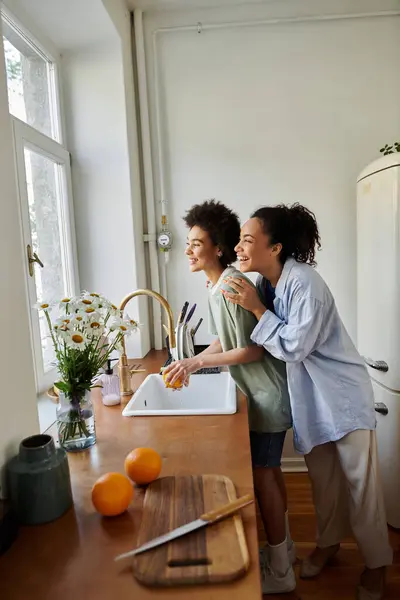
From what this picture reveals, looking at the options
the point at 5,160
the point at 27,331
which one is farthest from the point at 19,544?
the point at 5,160

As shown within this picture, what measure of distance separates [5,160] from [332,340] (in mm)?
1085

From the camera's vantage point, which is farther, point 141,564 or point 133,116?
point 133,116

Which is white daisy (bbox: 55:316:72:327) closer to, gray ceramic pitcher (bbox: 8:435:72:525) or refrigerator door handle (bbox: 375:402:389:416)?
gray ceramic pitcher (bbox: 8:435:72:525)

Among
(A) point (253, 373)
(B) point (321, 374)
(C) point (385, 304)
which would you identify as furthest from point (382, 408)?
(A) point (253, 373)

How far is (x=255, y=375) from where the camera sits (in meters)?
1.48

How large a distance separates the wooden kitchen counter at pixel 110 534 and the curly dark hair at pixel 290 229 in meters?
0.60

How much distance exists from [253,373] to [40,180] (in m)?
1.23

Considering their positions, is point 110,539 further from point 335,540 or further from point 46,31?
point 46,31

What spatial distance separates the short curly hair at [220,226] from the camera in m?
1.58

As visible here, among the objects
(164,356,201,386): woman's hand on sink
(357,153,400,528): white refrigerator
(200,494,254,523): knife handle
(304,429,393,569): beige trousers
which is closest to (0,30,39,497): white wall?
(200,494,254,523): knife handle

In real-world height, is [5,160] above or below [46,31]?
below

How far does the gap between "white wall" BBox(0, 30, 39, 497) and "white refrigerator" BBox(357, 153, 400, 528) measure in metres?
1.47

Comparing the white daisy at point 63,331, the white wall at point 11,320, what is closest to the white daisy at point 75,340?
the white daisy at point 63,331

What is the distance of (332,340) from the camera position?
1.42 metres
